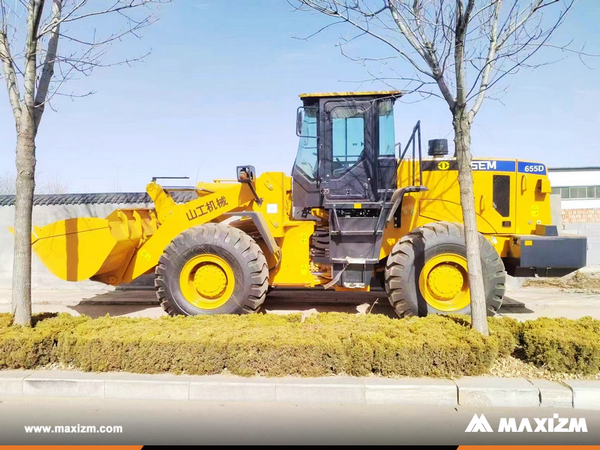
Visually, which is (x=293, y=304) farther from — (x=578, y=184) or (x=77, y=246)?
(x=578, y=184)

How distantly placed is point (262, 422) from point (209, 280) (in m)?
3.13

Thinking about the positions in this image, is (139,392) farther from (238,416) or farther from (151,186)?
(151,186)

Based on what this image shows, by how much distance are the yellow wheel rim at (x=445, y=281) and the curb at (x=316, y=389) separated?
2.12m

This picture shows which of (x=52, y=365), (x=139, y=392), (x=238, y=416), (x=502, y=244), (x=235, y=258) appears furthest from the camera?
(x=502, y=244)

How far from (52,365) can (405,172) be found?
5.32 metres

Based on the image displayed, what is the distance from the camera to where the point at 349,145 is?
6738mm

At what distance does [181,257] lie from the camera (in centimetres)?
653

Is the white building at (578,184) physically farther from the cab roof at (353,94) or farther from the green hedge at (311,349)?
the green hedge at (311,349)

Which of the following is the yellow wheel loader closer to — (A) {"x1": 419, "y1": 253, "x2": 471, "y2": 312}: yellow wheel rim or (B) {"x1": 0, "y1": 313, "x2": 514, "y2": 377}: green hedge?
(A) {"x1": 419, "y1": 253, "x2": 471, "y2": 312}: yellow wheel rim

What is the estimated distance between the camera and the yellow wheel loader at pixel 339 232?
20.6 ft

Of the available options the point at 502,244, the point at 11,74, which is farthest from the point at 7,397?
the point at 502,244

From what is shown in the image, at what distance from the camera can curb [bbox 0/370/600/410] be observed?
3945 millimetres

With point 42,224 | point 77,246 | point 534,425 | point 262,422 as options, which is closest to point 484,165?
point 534,425

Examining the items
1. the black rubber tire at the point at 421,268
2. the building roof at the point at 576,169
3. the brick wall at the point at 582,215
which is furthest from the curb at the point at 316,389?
the building roof at the point at 576,169
